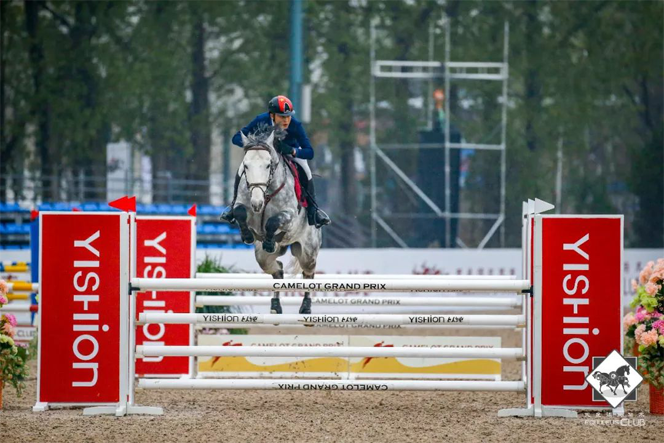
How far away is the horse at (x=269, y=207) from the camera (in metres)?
6.22

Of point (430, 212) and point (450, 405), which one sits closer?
point (450, 405)

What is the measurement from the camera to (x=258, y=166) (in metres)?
6.21

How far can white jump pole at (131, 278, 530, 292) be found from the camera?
19.4 ft

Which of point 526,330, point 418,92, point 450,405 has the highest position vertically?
point 418,92

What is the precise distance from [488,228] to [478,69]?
3.05 m

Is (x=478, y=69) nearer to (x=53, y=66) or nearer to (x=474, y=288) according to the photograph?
(x=53, y=66)

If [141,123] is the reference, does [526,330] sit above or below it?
below

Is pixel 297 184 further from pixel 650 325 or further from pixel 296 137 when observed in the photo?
pixel 650 325

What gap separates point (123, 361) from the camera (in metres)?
5.97

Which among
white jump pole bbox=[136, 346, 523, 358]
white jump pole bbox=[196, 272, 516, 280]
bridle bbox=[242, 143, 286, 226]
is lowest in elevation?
white jump pole bbox=[136, 346, 523, 358]

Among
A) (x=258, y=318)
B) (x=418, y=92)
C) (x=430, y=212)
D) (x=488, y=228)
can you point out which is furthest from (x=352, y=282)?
(x=418, y=92)

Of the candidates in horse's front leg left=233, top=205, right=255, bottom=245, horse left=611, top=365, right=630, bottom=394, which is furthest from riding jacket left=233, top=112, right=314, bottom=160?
horse left=611, top=365, right=630, bottom=394

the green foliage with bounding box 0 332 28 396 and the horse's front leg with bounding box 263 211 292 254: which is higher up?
the horse's front leg with bounding box 263 211 292 254

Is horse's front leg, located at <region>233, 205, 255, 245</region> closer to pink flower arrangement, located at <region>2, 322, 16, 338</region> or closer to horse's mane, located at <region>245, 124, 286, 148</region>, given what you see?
horse's mane, located at <region>245, 124, 286, 148</region>
